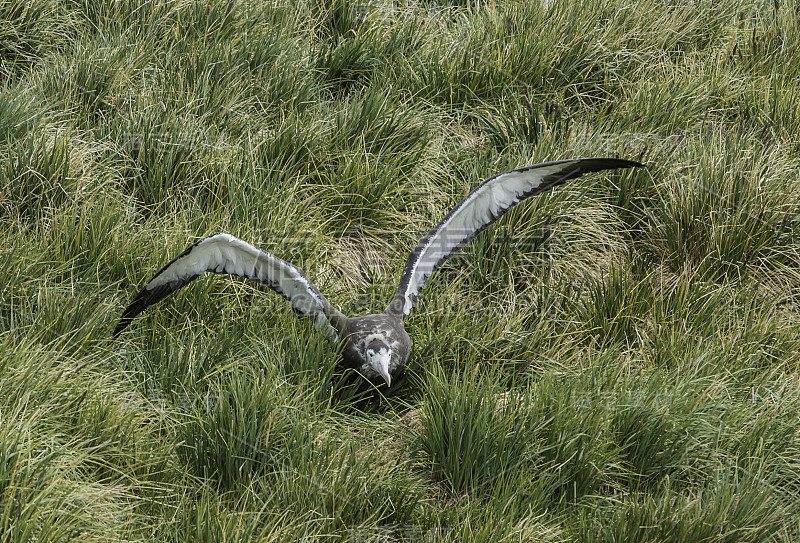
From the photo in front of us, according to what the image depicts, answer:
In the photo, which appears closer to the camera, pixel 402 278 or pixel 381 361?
pixel 381 361

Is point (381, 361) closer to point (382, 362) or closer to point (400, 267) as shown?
point (382, 362)

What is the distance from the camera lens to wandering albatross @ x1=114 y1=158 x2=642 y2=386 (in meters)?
3.75

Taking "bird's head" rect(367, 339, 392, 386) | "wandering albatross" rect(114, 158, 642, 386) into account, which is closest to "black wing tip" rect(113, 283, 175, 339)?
"wandering albatross" rect(114, 158, 642, 386)

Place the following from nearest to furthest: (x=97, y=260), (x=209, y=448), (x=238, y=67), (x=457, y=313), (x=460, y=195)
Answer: (x=209, y=448) < (x=97, y=260) < (x=457, y=313) < (x=460, y=195) < (x=238, y=67)

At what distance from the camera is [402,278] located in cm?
414

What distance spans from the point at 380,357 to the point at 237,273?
→ 769mm

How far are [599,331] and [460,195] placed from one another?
116 cm

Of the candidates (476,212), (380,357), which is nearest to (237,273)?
(380,357)

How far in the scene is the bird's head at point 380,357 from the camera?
3.75 meters

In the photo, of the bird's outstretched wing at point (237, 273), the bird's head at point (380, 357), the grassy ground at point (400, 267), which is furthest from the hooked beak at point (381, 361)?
the bird's outstretched wing at point (237, 273)

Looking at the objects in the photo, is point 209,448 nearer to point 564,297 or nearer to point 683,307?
point 564,297

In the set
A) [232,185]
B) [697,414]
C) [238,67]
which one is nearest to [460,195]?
[232,185]

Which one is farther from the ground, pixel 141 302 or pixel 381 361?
pixel 141 302

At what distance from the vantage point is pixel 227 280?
13.7 feet
